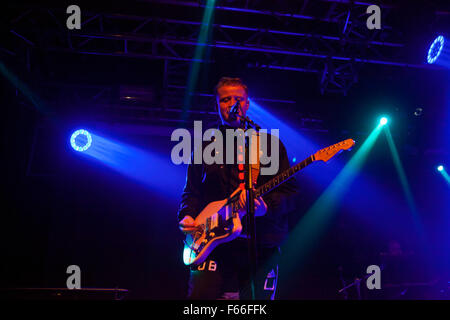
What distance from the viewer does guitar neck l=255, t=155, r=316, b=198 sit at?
9.05 feet

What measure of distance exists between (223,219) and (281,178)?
51 cm

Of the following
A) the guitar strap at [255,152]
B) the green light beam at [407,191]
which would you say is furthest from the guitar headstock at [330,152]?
the green light beam at [407,191]

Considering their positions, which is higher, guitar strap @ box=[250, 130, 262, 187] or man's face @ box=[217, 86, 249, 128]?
man's face @ box=[217, 86, 249, 128]

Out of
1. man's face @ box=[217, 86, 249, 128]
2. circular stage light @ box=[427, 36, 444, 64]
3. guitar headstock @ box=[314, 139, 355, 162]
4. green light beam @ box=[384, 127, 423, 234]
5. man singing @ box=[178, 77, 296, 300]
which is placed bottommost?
man singing @ box=[178, 77, 296, 300]

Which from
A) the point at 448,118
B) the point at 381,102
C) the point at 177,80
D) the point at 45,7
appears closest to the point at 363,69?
the point at 381,102

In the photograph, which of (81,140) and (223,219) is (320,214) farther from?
(223,219)

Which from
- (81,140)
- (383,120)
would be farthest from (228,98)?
(81,140)

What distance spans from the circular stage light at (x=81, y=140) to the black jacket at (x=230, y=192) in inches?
254

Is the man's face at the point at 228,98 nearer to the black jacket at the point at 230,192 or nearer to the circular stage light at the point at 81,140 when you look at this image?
the black jacket at the point at 230,192

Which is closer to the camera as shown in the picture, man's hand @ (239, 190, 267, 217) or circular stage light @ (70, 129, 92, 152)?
man's hand @ (239, 190, 267, 217)

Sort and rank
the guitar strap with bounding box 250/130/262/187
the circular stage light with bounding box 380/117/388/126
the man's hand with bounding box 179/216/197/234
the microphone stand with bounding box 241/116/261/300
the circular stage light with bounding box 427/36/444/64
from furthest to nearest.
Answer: the circular stage light with bounding box 380/117/388/126 → the circular stage light with bounding box 427/36/444/64 → the man's hand with bounding box 179/216/197/234 → the guitar strap with bounding box 250/130/262/187 → the microphone stand with bounding box 241/116/261/300

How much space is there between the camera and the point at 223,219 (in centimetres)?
274

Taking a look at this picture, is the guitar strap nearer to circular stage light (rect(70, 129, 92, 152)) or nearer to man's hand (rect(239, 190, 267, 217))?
man's hand (rect(239, 190, 267, 217))

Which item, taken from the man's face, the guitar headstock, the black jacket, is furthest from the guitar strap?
the guitar headstock
